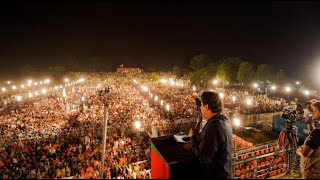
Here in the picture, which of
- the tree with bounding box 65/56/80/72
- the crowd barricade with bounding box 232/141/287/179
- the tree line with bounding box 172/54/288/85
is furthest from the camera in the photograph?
the tree with bounding box 65/56/80/72

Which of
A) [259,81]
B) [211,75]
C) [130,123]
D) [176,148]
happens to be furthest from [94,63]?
[176,148]

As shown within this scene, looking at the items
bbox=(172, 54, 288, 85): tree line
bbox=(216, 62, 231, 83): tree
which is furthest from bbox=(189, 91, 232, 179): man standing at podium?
bbox=(216, 62, 231, 83): tree

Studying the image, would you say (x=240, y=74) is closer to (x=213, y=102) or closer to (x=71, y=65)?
(x=213, y=102)

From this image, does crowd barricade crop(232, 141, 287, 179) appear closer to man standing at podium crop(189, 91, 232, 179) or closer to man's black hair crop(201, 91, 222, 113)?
man standing at podium crop(189, 91, 232, 179)

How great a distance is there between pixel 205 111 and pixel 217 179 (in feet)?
2.99

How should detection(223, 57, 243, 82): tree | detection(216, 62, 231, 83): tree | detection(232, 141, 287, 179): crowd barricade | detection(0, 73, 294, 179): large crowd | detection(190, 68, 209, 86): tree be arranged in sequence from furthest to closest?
1. detection(223, 57, 243, 82): tree
2. detection(190, 68, 209, 86): tree
3. detection(216, 62, 231, 83): tree
4. detection(0, 73, 294, 179): large crowd
5. detection(232, 141, 287, 179): crowd barricade

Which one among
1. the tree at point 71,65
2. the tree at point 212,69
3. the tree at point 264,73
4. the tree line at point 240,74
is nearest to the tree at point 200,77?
the tree line at point 240,74

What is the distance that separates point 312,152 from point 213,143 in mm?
2228

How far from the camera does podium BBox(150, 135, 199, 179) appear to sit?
297 centimetres

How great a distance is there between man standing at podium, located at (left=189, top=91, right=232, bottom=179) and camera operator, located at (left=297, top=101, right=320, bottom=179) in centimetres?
154

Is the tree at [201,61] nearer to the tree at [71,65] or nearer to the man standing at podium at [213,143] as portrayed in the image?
the tree at [71,65]

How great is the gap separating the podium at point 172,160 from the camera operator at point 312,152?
6.33 feet

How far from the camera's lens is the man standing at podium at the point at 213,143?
273 cm

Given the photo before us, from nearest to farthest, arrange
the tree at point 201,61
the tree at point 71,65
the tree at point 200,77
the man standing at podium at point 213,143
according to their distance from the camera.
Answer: the man standing at podium at point 213,143 < the tree at point 200,77 < the tree at point 201,61 < the tree at point 71,65
